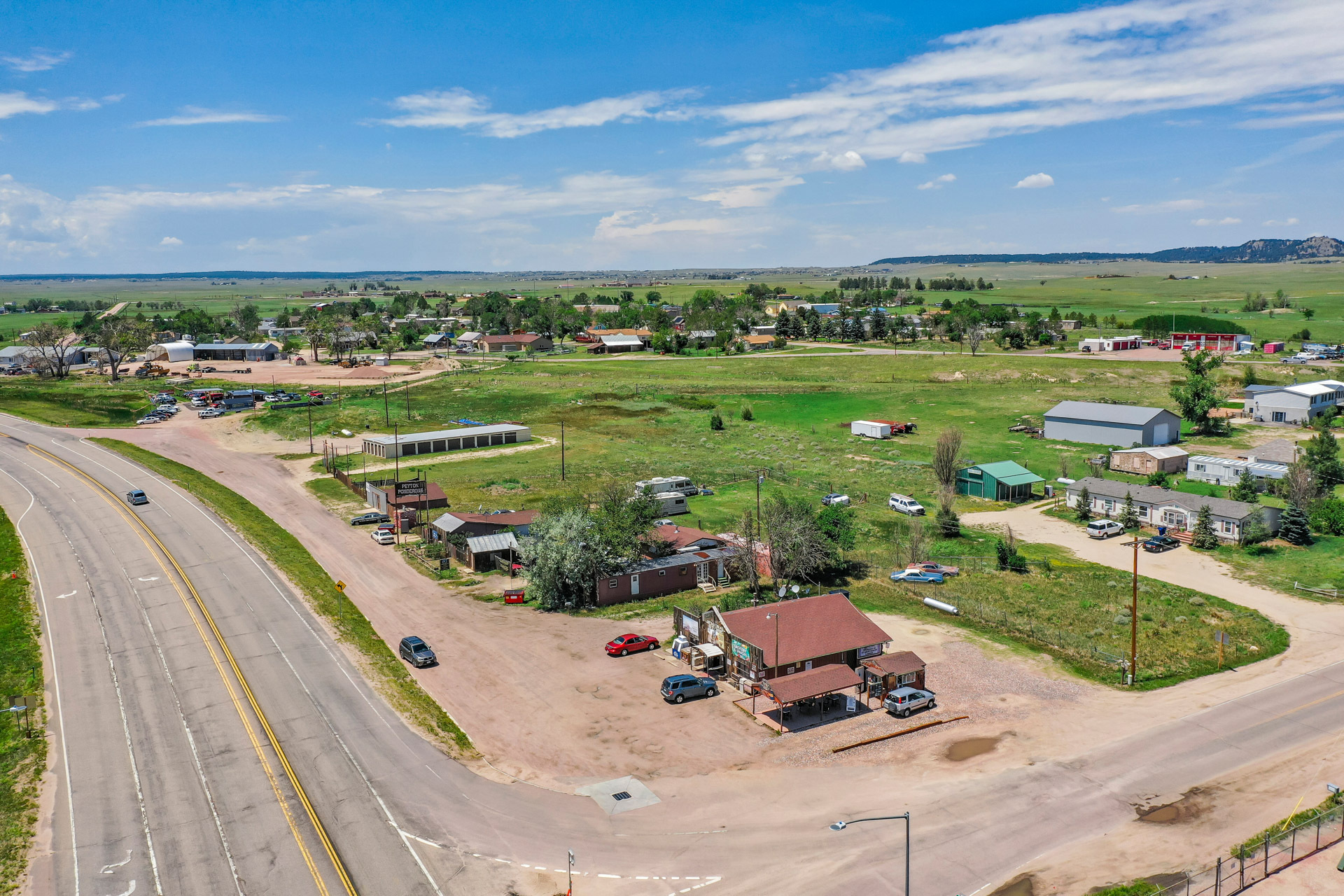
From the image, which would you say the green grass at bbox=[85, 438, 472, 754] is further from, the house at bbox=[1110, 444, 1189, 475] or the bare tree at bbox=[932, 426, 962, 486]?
the house at bbox=[1110, 444, 1189, 475]

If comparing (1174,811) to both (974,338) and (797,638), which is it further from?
(974,338)

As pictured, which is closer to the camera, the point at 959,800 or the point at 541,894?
the point at 541,894

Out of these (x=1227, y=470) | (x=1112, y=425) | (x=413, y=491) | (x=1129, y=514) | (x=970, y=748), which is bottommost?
(x=970, y=748)

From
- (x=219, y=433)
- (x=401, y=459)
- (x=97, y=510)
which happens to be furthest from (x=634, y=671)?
(x=219, y=433)

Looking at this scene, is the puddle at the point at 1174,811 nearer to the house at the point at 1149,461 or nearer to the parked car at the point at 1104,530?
the parked car at the point at 1104,530

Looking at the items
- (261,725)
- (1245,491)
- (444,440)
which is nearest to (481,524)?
(261,725)

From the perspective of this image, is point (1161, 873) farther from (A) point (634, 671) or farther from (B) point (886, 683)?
(A) point (634, 671)
